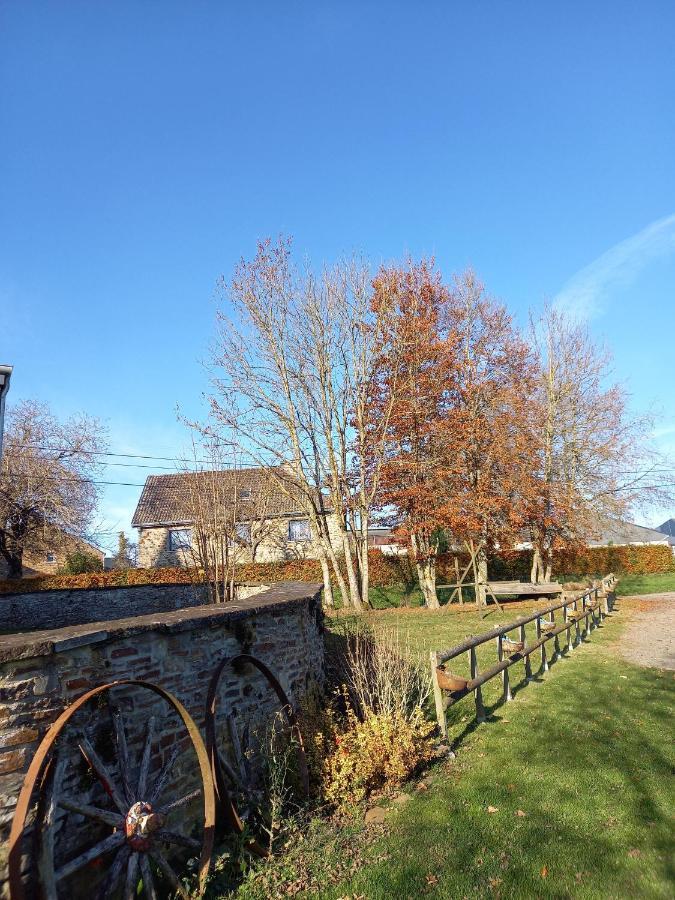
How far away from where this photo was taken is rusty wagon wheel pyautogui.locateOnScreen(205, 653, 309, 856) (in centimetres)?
412

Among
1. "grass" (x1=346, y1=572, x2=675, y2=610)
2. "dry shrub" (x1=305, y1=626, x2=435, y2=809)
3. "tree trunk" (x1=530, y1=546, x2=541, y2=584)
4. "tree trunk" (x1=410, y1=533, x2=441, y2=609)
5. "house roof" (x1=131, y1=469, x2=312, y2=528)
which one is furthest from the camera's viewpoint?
"tree trunk" (x1=530, y1=546, x2=541, y2=584)

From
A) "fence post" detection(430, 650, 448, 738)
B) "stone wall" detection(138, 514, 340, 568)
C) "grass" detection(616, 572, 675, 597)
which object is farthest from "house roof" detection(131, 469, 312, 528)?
"grass" detection(616, 572, 675, 597)

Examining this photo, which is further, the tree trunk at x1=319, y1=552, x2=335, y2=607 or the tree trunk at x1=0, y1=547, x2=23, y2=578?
the tree trunk at x1=0, y1=547, x2=23, y2=578

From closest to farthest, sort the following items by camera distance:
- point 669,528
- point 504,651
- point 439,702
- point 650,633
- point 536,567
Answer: point 439,702, point 504,651, point 650,633, point 536,567, point 669,528

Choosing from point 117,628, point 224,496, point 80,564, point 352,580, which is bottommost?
point 117,628

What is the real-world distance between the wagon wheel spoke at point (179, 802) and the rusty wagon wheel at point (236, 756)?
8.4 inches

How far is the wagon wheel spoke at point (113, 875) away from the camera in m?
3.20

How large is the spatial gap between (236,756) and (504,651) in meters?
6.66

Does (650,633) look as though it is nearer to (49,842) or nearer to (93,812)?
(93,812)

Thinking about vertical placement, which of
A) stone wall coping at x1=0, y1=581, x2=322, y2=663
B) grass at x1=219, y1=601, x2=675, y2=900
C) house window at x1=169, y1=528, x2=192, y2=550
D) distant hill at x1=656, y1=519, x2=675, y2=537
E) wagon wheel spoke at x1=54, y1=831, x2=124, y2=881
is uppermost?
distant hill at x1=656, y1=519, x2=675, y2=537

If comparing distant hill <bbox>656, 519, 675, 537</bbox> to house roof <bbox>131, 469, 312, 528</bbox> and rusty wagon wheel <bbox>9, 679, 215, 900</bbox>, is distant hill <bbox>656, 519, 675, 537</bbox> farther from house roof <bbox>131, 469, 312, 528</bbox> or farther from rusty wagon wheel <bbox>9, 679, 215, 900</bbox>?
rusty wagon wheel <bbox>9, 679, 215, 900</bbox>

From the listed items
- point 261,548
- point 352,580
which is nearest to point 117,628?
point 352,580

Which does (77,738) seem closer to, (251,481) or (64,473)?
(251,481)

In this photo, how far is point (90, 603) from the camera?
40.3 ft
